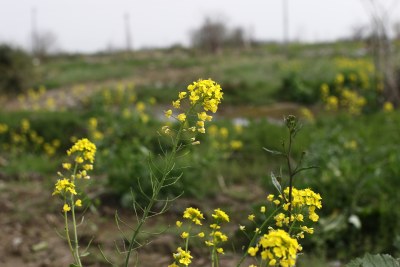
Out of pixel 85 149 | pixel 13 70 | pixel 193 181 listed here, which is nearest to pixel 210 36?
pixel 13 70

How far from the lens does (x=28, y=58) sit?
16266mm

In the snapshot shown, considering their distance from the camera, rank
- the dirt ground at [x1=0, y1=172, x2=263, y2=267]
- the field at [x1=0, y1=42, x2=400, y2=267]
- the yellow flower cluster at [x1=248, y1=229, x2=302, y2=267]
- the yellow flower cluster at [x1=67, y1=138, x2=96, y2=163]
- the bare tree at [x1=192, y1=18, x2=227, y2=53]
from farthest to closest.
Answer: the bare tree at [x1=192, y1=18, x2=227, y2=53]
the dirt ground at [x1=0, y1=172, x2=263, y2=267]
the field at [x1=0, y1=42, x2=400, y2=267]
the yellow flower cluster at [x1=67, y1=138, x2=96, y2=163]
the yellow flower cluster at [x1=248, y1=229, x2=302, y2=267]

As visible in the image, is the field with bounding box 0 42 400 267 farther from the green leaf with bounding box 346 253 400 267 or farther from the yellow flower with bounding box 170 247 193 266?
the green leaf with bounding box 346 253 400 267

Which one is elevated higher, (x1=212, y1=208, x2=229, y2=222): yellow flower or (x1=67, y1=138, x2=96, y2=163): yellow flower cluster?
(x1=67, y1=138, x2=96, y2=163): yellow flower cluster

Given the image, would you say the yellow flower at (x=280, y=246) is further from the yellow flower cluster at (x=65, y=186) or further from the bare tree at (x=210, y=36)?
the bare tree at (x=210, y=36)

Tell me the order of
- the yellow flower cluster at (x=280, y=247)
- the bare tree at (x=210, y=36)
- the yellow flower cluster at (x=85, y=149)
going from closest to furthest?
the yellow flower cluster at (x=280, y=247)
the yellow flower cluster at (x=85, y=149)
the bare tree at (x=210, y=36)

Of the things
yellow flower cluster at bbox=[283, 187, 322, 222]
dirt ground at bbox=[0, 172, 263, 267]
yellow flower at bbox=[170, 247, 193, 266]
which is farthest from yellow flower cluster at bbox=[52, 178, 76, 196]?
dirt ground at bbox=[0, 172, 263, 267]

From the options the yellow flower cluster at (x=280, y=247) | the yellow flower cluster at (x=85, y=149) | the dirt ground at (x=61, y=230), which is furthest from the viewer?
the dirt ground at (x=61, y=230)

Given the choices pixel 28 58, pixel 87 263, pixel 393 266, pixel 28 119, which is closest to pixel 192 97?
pixel 393 266

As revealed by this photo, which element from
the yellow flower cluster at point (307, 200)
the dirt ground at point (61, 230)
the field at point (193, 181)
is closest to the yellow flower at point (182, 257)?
the field at point (193, 181)

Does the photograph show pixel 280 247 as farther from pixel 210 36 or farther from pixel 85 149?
pixel 210 36

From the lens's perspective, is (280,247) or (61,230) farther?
(61,230)

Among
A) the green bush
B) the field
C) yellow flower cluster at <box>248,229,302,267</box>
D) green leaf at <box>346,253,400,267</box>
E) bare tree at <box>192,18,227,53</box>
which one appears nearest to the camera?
yellow flower cluster at <box>248,229,302,267</box>

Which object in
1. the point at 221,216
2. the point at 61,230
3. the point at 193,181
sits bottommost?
the point at 61,230
